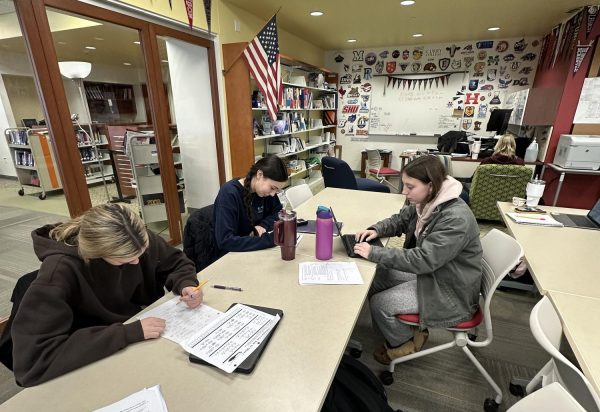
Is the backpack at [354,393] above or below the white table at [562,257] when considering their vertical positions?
below

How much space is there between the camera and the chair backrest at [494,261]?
1340 millimetres

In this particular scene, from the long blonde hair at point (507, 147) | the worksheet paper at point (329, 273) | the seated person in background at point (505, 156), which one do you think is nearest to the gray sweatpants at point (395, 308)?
the worksheet paper at point (329, 273)

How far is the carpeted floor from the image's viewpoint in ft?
5.11

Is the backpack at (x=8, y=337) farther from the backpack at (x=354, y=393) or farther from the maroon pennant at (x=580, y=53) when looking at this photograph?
the maroon pennant at (x=580, y=53)

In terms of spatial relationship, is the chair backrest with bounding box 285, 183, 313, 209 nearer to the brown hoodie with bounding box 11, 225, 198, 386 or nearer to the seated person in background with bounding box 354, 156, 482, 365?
the seated person in background with bounding box 354, 156, 482, 365

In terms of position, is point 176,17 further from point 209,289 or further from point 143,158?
point 209,289

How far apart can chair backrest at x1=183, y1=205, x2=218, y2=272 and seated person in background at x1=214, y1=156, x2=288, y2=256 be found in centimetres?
7

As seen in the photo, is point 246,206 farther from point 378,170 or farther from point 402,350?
point 378,170

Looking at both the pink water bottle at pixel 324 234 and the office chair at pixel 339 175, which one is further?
the office chair at pixel 339 175

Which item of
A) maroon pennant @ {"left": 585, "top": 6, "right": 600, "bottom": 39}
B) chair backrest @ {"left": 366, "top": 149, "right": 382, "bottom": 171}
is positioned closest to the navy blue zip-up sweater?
chair backrest @ {"left": 366, "top": 149, "right": 382, "bottom": 171}

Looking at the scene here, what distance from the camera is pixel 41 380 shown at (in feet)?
2.57

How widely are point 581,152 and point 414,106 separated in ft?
11.0

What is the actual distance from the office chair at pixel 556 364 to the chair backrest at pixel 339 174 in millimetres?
2664

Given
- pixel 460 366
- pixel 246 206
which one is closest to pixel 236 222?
pixel 246 206
